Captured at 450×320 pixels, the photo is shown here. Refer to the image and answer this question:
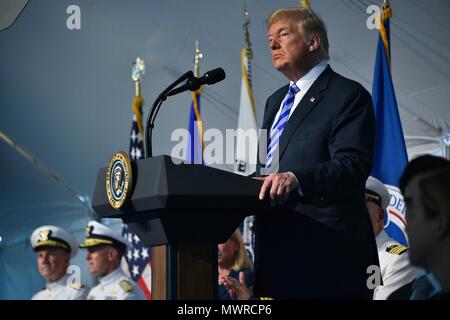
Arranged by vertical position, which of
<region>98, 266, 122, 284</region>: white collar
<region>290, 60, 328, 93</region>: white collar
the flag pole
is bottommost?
<region>98, 266, 122, 284</region>: white collar

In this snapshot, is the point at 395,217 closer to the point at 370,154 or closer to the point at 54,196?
the point at 370,154

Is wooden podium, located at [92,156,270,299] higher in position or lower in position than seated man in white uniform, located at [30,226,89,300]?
lower

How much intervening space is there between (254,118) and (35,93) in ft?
8.46

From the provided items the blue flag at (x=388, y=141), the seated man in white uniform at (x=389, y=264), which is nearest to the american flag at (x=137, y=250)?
the blue flag at (x=388, y=141)

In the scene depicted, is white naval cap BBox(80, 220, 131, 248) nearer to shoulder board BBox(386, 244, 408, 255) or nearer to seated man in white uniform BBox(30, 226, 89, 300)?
seated man in white uniform BBox(30, 226, 89, 300)

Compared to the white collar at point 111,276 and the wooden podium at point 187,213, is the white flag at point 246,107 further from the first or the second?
the wooden podium at point 187,213

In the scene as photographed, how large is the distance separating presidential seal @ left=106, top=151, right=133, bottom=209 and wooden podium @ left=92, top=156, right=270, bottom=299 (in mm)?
19

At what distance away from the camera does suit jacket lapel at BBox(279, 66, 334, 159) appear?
207cm

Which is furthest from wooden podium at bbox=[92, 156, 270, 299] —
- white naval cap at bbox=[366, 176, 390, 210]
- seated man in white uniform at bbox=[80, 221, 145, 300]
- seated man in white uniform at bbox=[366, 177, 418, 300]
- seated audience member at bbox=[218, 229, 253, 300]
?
seated man in white uniform at bbox=[80, 221, 145, 300]

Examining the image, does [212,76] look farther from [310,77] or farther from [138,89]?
[138,89]

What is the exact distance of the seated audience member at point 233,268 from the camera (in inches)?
165

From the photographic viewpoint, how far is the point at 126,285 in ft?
14.2

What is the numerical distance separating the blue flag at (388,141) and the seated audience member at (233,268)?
1.02 meters

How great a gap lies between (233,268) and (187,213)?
114 inches
